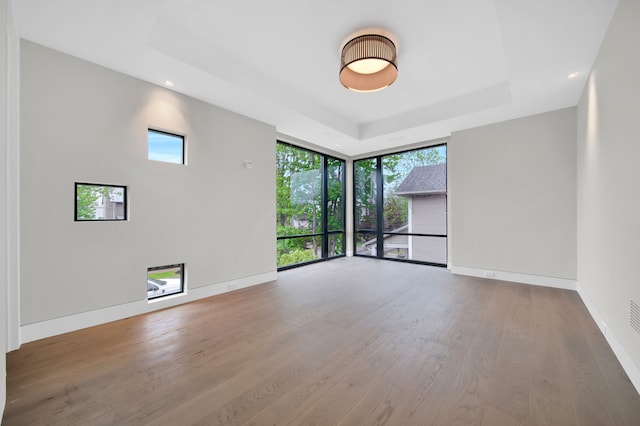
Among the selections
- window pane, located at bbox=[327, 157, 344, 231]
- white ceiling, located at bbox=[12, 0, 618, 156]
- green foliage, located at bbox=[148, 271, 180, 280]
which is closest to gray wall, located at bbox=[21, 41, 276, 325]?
green foliage, located at bbox=[148, 271, 180, 280]

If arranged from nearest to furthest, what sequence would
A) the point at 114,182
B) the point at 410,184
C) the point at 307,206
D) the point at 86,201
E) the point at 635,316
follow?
the point at 635,316 < the point at 86,201 < the point at 114,182 < the point at 307,206 < the point at 410,184

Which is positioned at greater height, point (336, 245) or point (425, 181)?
point (425, 181)

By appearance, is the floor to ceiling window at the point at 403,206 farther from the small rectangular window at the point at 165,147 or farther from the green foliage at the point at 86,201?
A: the green foliage at the point at 86,201

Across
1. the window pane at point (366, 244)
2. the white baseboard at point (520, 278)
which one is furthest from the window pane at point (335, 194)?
the white baseboard at point (520, 278)

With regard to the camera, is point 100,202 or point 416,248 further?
point 416,248

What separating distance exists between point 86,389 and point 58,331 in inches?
50.2

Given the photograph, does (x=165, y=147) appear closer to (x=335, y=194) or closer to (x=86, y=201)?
(x=86, y=201)

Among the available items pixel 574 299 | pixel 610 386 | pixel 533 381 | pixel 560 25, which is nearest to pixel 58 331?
pixel 533 381

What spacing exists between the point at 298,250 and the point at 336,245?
4.85 ft

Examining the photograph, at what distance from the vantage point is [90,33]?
2.43 meters

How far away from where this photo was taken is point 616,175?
2203mm

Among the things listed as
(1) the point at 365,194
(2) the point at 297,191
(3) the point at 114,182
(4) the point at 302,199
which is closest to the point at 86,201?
(3) the point at 114,182

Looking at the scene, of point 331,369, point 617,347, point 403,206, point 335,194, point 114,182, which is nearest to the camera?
point 331,369

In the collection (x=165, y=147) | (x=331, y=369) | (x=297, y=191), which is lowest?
(x=331, y=369)
